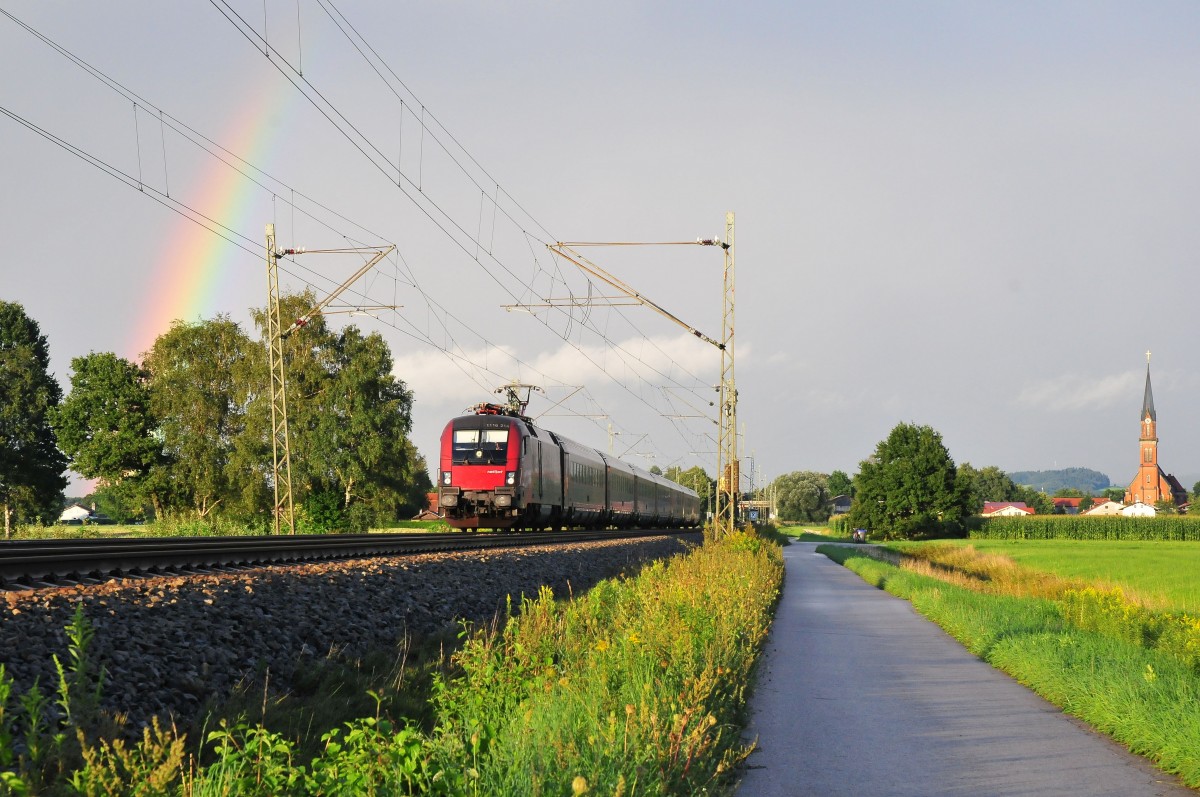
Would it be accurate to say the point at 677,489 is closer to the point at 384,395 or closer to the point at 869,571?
the point at 384,395

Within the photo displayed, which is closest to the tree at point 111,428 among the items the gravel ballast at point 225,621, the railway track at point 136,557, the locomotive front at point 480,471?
the locomotive front at point 480,471

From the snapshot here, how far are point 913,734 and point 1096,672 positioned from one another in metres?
2.94

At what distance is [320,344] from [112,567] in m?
54.2

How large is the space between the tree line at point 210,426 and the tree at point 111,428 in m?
0.08

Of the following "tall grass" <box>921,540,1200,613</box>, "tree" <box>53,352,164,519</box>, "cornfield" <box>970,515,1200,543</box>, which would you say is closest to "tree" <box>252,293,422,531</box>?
"tree" <box>53,352,164,519</box>

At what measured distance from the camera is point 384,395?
66.8m

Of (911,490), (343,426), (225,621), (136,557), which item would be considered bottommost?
(911,490)

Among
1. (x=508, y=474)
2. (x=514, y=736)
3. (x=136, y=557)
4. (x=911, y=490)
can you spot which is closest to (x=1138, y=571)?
(x=508, y=474)

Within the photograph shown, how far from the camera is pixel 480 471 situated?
1369 inches

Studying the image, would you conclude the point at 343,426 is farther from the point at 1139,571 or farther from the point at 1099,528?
the point at 1099,528

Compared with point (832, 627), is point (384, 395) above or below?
above

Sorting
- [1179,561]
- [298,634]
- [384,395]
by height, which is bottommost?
[1179,561]

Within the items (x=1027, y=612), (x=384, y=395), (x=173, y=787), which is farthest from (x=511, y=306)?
(x=384, y=395)

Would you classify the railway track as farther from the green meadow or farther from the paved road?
the green meadow
